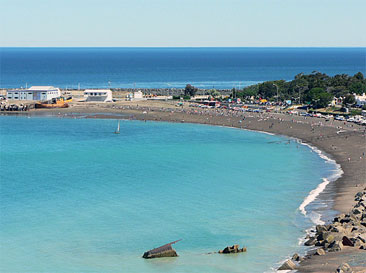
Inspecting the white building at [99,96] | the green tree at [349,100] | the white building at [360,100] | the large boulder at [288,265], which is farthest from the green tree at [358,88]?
the large boulder at [288,265]

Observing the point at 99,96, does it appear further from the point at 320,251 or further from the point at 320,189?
the point at 320,251

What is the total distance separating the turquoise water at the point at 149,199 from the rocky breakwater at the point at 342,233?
1611 millimetres

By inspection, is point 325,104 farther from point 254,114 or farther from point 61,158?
point 61,158

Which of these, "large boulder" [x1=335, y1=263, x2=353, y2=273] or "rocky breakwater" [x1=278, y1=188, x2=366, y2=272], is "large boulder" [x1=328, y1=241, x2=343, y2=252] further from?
"large boulder" [x1=335, y1=263, x2=353, y2=273]

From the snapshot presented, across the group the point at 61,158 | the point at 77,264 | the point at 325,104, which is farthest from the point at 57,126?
the point at 77,264

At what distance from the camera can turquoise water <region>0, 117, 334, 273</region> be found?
39.5 m

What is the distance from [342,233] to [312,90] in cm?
7539

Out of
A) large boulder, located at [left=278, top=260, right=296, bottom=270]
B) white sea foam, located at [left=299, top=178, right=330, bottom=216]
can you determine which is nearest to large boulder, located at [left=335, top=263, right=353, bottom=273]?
large boulder, located at [left=278, top=260, right=296, bottom=270]

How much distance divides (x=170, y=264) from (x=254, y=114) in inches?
2903

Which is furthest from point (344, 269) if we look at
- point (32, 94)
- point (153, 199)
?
point (32, 94)

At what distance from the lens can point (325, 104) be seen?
10925 centimetres

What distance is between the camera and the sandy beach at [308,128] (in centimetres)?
3750

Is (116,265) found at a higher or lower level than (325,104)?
lower

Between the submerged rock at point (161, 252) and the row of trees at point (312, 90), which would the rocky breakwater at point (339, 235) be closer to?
the submerged rock at point (161, 252)
